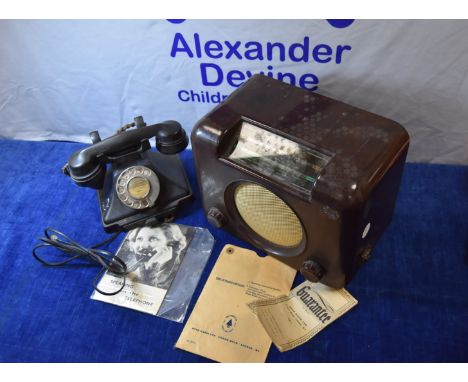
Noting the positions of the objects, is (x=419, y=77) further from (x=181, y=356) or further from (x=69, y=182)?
(x=69, y=182)

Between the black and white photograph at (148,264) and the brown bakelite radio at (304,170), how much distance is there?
0.17 meters

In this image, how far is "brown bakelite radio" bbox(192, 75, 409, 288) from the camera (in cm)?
69

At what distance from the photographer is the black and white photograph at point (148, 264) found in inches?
36.3

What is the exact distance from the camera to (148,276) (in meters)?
0.95

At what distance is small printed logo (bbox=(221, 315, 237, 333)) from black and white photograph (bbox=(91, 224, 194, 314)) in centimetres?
15

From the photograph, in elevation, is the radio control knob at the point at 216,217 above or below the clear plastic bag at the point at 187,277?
above

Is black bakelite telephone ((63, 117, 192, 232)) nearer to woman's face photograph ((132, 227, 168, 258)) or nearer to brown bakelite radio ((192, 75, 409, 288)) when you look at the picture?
woman's face photograph ((132, 227, 168, 258))

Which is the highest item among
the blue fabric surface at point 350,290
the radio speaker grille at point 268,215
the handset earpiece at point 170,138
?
the handset earpiece at point 170,138

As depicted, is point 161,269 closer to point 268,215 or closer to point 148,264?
point 148,264

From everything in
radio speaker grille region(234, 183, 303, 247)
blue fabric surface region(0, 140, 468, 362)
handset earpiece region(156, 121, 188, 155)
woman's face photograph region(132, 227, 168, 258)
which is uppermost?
handset earpiece region(156, 121, 188, 155)

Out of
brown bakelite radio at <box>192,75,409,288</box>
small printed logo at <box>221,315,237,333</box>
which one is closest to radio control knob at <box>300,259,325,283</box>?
brown bakelite radio at <box>192,75,409,288</box>

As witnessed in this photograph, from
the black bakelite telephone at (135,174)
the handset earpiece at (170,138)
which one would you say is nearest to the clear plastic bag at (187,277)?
the black bakelite telephone at (135,174)

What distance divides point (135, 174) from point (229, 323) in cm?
39

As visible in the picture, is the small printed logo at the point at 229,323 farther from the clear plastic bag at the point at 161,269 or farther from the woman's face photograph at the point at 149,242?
the woman's face photograph at the point at 149,242
